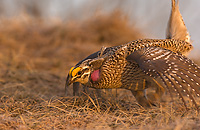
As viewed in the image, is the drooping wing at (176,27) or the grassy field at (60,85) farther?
the drooping wing at (176,27)

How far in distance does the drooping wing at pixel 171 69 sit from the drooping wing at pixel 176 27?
1.05m

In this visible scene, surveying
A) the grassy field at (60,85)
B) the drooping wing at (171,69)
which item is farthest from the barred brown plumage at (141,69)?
the grassy field at (60,85)

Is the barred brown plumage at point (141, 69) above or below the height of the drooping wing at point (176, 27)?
below

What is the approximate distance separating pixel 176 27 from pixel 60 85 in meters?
2.28

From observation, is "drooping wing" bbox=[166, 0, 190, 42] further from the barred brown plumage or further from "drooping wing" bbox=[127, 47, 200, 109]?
"drooping wing" bbox=[127, 47, 200, 109]

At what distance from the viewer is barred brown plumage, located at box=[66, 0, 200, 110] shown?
92.7 inches

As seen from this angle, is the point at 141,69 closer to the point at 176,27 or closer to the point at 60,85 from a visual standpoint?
the point at 176,27

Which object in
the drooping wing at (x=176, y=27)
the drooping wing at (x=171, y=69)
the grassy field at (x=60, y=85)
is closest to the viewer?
the grassy field at (x=60, y=85)

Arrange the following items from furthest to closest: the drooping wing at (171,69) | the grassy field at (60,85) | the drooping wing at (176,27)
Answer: the drooping wing at (176,27) < the drooping wing at (171,69) < the grassy field at (60,85)

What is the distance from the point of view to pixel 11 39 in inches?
311

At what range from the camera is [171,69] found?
2375 millimetres

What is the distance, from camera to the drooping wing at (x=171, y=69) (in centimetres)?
229

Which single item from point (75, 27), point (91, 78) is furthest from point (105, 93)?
point (75, 27)

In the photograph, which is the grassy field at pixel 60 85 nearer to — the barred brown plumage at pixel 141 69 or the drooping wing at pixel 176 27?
the barred brown plumage at pixel 141 69
